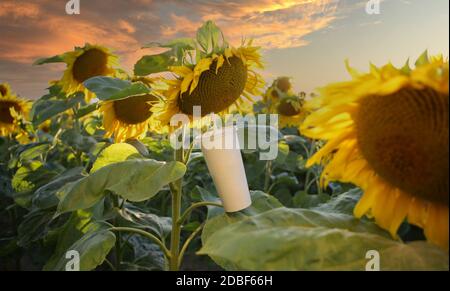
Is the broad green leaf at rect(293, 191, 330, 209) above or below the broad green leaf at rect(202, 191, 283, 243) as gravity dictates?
below

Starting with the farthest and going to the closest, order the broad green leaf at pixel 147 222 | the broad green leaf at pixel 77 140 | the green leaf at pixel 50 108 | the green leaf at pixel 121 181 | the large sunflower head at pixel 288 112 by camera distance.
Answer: the large sunflower head at pixel 288 112
the broad green leaf at pixel 77 140
the green leaf at pixel 50 108
the broad green leaf at pixel 147 222
the green leaf at pixel 121 181

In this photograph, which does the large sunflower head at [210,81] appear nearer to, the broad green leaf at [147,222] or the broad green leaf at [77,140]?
the broad green leaf at [147,222]

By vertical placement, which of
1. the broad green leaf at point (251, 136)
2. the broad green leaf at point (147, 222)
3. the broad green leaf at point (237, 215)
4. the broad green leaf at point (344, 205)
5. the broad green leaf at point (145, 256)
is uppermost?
the broad green leaf at point (251, 136)

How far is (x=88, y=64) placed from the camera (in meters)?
1.91

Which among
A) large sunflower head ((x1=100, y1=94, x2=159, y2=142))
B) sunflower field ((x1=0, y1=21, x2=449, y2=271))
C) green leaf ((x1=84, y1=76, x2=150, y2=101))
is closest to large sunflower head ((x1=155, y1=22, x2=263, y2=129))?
sunflower field ((x1=0, y1=21, x2=449, y2=271))

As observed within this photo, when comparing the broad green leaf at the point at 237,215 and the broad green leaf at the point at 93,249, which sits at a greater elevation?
the broad green leaf at the point at 237,215

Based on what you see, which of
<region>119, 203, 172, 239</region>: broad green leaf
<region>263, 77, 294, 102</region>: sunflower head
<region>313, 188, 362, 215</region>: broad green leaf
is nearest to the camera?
<region>313, 188, 362, 215</region>: broad green leaf

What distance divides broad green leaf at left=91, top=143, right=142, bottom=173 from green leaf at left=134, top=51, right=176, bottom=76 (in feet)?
0.56

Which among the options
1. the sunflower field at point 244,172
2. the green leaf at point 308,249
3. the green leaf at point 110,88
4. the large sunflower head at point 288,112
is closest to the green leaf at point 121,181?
the sunflower field at point 244,172

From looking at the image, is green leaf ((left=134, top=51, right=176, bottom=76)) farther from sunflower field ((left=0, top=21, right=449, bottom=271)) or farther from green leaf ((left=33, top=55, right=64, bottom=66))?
green leaf ((left=33, top=55, right=64, bottom=66))

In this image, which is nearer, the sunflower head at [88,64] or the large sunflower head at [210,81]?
the large sunflower head at [210,81]

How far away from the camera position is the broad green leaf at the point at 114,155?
1.15 meters

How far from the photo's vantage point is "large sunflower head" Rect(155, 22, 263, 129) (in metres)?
1.13


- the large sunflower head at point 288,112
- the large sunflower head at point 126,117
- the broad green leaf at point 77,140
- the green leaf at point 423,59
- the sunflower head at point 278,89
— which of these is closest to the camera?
the green leaf at point 423,59
